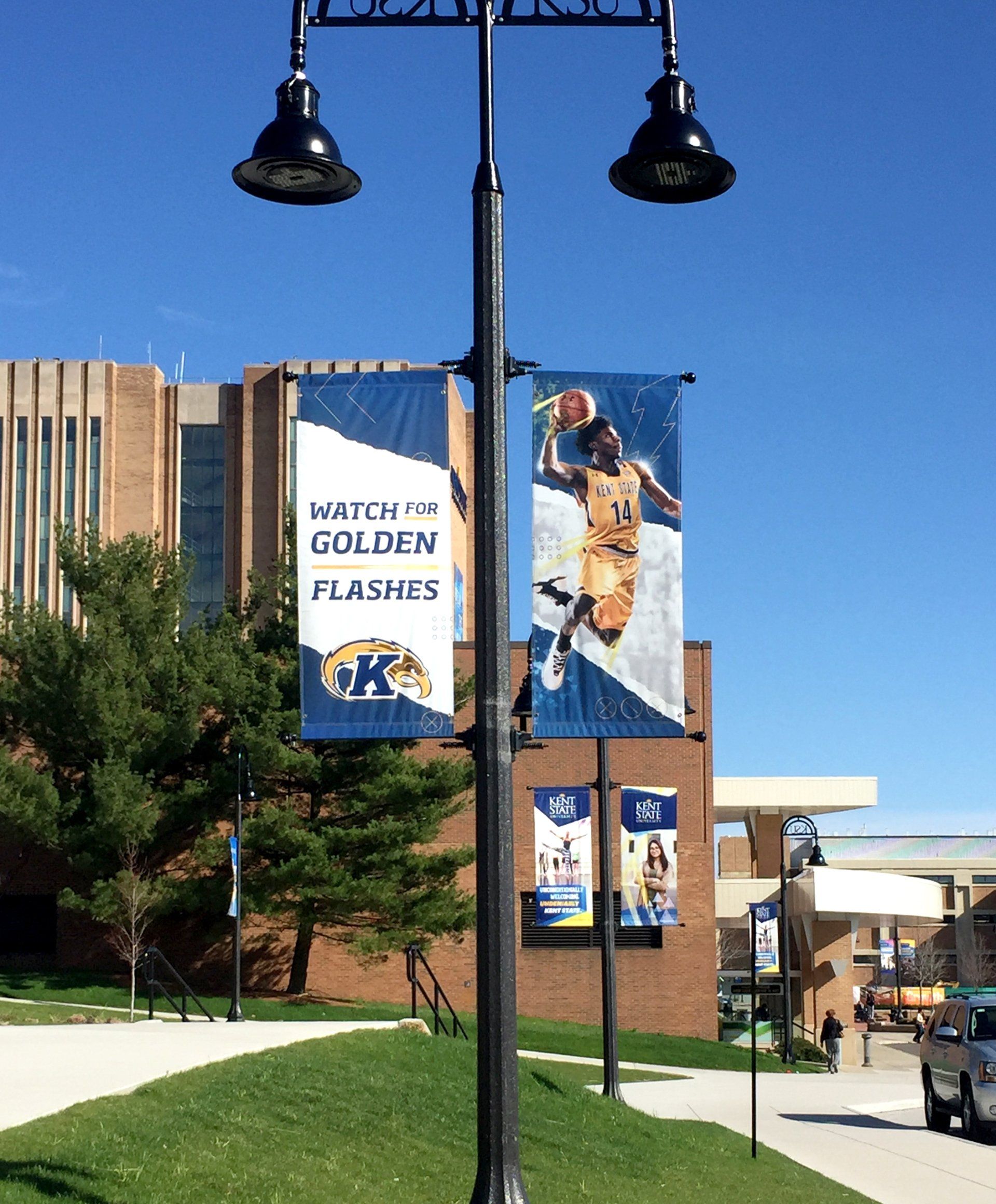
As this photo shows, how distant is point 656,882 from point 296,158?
22502 millimetres

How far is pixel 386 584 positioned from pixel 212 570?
87814 millimetres

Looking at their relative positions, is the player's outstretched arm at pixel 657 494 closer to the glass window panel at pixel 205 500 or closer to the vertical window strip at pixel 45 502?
the glass window panel at pixel 205 500

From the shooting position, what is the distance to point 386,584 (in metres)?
9.65

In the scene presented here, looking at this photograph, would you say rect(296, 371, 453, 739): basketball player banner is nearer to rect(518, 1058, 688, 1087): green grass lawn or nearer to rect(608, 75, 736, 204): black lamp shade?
rect(608, 75, 736, 204): black lamp shade

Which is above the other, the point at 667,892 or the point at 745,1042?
the point at 667,892

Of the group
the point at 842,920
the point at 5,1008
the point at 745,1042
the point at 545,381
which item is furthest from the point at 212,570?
the point at 545,381

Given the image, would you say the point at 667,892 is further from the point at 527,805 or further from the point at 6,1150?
the point at 6,1150

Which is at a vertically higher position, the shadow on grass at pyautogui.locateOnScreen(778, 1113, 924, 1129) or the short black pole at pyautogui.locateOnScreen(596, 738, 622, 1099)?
the short black pole at pyautogui.locateOnScreen(596, 738, 622, 1099)

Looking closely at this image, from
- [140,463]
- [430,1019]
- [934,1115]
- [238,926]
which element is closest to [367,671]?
[934,1115]

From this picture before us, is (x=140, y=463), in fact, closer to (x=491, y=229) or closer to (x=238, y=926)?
(x=238, y=926)

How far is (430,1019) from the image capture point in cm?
3538

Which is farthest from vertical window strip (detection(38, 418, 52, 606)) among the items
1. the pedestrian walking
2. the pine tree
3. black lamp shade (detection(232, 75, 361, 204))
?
black lamp shade (detection(232, 75, 361, 204))

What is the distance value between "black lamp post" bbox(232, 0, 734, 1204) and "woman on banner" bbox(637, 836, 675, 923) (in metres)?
21.0

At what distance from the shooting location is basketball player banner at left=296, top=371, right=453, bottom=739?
959 cm
